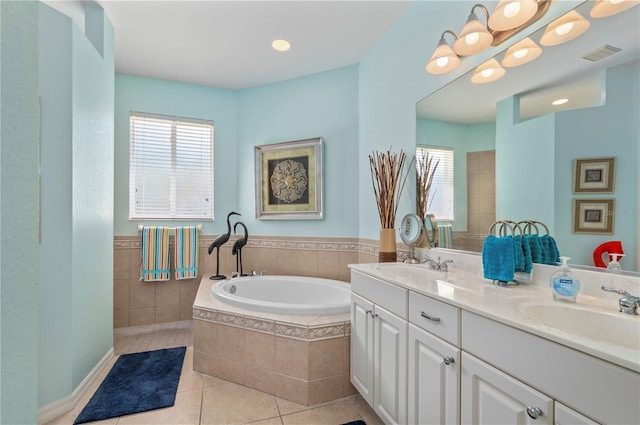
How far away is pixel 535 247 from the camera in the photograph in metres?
1.35

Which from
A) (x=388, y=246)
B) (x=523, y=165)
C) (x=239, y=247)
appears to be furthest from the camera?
(x=239, y=247)

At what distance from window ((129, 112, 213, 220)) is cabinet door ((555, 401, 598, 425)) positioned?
3.35 metres

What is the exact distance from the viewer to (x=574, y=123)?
3.92 feet

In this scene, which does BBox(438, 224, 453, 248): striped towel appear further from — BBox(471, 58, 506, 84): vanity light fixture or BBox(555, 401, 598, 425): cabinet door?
BBox(555, 401, 598, 425): cabinet door

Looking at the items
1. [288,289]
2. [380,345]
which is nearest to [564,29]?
[380,345]

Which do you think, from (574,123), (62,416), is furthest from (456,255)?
(62,416)

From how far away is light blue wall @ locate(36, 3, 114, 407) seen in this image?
1775 millimetres

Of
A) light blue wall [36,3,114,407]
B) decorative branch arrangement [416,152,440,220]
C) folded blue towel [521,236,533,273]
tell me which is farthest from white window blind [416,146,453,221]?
light blue wall [36,3,114,407]

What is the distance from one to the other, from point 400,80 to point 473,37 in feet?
2.88

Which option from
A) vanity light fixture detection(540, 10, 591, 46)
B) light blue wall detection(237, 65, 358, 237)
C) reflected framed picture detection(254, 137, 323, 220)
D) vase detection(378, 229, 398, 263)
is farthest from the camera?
reflected framed picture detection(254, 137, 323, 220)

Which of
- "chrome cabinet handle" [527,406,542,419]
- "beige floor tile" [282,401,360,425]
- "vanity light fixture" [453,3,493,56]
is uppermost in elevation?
"vanity light fixture" [453,3,493,56]

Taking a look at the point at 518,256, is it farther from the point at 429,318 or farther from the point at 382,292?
the point at 382,292

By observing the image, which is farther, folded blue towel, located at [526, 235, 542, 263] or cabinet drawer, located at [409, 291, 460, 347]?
folded blue towel, located at [526, 235, 542, 263]

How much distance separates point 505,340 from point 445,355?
0.30 metres
